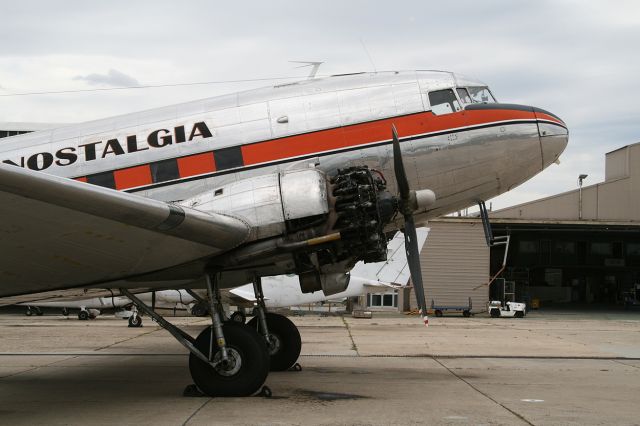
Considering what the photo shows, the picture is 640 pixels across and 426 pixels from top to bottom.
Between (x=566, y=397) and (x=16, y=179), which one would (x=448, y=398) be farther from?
(x=16, y=179)

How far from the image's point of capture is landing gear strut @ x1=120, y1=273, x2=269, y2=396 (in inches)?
387

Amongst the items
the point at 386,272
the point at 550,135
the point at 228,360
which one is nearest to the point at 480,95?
the point at 550,135

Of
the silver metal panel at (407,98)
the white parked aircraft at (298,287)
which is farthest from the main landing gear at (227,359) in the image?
the white parked aircraft at (298,287)

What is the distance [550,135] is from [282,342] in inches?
251

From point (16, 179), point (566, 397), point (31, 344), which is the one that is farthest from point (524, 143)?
point (31, 344)

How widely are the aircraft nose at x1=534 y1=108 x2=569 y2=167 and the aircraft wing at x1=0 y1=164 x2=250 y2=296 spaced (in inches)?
197

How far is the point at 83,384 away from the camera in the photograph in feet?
39.0

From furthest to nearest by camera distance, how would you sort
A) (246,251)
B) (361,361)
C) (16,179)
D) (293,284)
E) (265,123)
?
(293,284)
(361,361)
(265,123)
(246,251)
(16,179)

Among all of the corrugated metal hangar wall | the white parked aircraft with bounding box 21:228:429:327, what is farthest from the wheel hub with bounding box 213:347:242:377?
the corrugated metal hangar wall

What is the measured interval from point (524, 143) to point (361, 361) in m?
6.54

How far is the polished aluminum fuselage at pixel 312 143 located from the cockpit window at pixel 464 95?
19 centimetres

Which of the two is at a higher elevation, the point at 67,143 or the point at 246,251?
the point at 67,143

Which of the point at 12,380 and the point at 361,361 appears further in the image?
the point at 361,361

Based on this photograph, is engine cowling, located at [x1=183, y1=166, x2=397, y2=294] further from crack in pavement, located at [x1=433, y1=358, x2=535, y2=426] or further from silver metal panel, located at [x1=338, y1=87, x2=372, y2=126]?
crack in pavement, located at [x1=433, y1=358, x2=535, y2=426]
